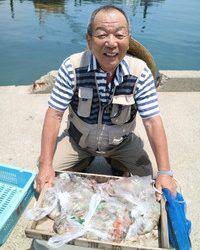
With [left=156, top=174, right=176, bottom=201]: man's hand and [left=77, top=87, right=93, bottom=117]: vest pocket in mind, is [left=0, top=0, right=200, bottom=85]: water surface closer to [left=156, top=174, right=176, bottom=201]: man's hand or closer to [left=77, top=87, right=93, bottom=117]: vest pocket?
[left=77, top=87, right=93, bottom=117]: vest pocket

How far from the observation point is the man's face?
2607mm

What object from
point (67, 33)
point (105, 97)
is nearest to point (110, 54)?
point (105, 97)

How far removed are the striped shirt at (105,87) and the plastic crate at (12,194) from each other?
2.84 ft

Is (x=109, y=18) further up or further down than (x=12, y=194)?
further up

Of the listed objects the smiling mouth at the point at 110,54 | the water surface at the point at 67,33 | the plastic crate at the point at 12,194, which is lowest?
the water surface at the point at 67,33

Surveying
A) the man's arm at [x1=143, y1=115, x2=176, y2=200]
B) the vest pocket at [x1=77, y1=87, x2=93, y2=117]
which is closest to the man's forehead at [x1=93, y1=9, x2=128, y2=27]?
the vest pocket at [x1=77, y1=87, x2=93, y2=117]

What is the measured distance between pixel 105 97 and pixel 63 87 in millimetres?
394

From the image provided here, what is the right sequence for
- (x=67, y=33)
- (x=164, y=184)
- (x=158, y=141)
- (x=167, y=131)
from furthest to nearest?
(x=67, y=33) → (x=167, y=131) → (x=158, y=141) → (x=164, y=184)

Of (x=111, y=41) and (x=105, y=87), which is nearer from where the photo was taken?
(x=111, y=41)

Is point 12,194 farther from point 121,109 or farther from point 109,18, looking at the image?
point 109,18

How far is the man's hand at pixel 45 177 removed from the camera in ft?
9.16

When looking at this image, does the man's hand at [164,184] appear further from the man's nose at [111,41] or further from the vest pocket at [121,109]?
the man's nose at [111,41]

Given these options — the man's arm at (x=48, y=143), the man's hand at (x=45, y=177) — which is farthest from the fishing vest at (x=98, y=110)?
the man's hand at (x=45, y=177)

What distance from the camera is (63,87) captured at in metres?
2.96
